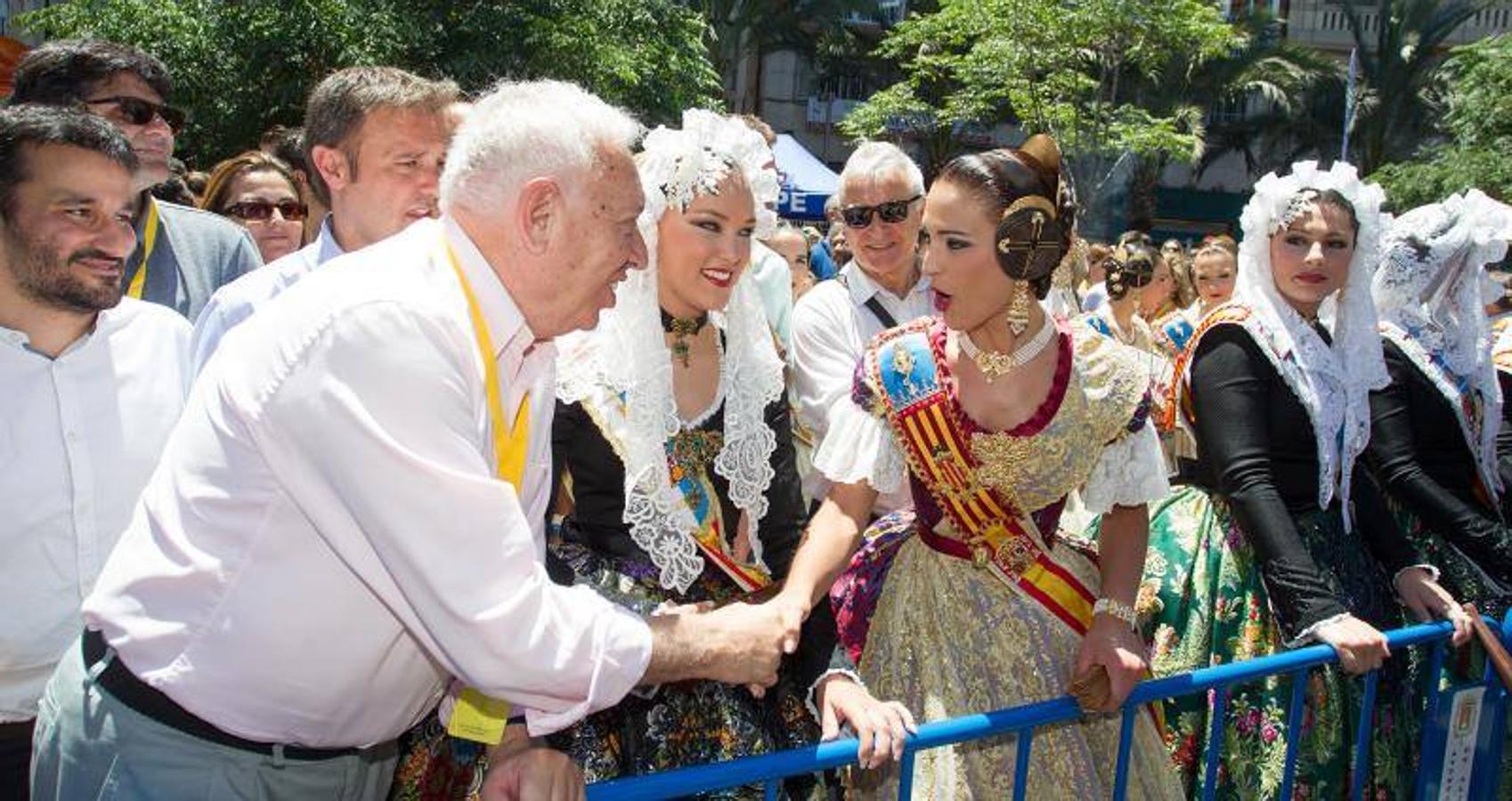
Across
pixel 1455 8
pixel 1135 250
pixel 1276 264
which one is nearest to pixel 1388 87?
pixel 1455 8

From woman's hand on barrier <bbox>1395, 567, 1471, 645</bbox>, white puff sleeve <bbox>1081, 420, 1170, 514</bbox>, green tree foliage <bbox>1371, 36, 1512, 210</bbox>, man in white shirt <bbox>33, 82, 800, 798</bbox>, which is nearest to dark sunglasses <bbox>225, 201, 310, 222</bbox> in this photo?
man in white shirt <bbox>33, 82, 800, 798</bbox>

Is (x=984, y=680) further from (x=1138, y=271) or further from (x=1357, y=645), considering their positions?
(x=1138, y=271)

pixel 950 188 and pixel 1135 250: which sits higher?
pixel 950 188

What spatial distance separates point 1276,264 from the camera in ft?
12.4

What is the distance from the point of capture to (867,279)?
466 centimetres

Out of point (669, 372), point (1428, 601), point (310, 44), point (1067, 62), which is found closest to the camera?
point (669, 372)

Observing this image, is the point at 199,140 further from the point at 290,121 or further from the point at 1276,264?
the point at 1276,264

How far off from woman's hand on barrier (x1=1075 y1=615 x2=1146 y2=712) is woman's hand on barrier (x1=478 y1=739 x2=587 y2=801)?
1.12 meters

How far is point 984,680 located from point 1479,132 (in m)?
27.3

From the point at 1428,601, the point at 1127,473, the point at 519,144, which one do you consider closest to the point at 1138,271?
the point at 1428,601

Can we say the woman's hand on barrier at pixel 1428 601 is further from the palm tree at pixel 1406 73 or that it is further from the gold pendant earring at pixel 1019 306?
the palm tree at pixel 1406 73

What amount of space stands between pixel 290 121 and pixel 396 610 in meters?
17.8

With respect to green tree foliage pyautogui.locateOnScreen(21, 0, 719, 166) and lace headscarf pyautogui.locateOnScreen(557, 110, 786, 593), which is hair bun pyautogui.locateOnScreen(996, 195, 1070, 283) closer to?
lace headscarf pyautogui.locateOnScreen(557, 110, 786, 593)


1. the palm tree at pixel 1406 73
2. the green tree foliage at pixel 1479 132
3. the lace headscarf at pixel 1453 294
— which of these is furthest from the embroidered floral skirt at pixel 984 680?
the palm tree at pixel 1406 73
